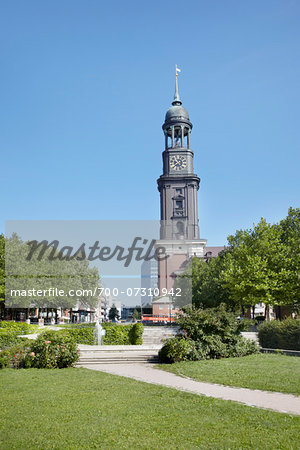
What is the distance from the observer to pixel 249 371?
13.4 metres

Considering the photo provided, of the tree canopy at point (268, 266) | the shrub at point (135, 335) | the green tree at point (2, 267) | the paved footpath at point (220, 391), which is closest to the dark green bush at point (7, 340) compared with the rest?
the shrub at point (135, 335)

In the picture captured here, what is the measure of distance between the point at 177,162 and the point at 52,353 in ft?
234

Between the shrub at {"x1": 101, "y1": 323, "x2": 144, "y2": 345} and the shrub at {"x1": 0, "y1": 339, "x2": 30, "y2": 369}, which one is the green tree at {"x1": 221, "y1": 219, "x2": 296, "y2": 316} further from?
the shrub at {"x1": 0, "y1": 339, "x2": 30, "y2": 369}

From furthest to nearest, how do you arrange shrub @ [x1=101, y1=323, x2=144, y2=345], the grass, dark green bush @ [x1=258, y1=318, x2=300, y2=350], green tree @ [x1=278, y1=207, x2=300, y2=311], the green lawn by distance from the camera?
green tree @ [x1=278, y1=207, x2=300, y2=311] < shrub @ [x1=101, y1=323, x2=144, y2=345] < dark green bush @ [x1=258, y1=318, x2=300, y2=350] < the green lawn < the grass

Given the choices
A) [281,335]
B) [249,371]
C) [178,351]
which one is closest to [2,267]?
[178,351]

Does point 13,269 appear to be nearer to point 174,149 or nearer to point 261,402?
point 261,402

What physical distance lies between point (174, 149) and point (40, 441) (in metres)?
79.9

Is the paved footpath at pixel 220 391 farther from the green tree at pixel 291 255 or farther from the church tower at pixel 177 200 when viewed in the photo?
the church tower at pixel 177 200

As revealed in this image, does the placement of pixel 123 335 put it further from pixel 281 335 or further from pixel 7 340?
pixel 281 335

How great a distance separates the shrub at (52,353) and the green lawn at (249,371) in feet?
12.4

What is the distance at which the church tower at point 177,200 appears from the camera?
79.1 m

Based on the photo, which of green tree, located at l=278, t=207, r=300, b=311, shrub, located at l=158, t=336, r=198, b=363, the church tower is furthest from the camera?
the church tower

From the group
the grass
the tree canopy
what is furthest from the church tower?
the grass

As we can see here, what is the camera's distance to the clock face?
273 ft
